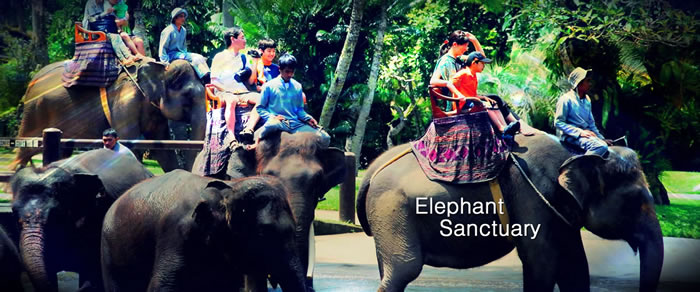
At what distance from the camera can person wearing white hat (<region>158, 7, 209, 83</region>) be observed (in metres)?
12.6

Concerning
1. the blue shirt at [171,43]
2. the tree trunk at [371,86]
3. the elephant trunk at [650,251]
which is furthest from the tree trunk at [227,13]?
the elephant trunk at [650,251]

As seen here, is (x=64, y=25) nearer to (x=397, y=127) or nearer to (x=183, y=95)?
(x=397, y=127)

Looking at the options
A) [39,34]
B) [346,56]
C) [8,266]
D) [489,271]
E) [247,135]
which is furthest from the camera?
[39,34]

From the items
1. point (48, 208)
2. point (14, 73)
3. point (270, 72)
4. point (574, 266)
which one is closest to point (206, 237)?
point (48, 208)

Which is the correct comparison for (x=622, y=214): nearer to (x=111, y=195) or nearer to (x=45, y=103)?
(x=111, y=195)

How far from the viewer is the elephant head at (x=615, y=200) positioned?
7.58m

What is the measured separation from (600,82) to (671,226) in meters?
2.39

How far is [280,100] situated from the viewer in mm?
8758

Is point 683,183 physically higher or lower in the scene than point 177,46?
lower

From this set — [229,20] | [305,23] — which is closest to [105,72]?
[305,23]

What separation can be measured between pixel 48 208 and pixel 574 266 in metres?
3.94

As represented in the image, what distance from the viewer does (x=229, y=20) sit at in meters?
23.1

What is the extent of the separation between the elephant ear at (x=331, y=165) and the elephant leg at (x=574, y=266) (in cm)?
204

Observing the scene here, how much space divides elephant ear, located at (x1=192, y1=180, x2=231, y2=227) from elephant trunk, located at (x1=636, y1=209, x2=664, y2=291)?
3365 millimetres
